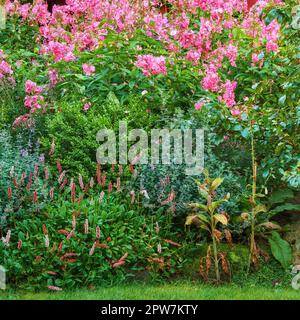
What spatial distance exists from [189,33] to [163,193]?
2.20 meters

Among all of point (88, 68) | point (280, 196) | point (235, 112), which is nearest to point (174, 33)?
point (88, 68)

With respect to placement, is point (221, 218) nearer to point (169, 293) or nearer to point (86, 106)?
point (169, 293)

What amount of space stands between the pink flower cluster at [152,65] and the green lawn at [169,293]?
2.32m

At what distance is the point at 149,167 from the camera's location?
5.90m

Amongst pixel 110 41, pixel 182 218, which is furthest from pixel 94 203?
pixel 110 41

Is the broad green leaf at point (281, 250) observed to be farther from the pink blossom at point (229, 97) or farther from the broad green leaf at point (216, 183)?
the pink blossom at point (229, 97)

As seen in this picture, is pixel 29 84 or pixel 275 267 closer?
pixel 275 267

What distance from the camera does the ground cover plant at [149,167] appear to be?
5.18 meters

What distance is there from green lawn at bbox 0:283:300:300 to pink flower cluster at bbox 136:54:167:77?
2.32 meters

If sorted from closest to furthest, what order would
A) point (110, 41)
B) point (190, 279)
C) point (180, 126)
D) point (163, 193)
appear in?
point (190, 279) < point (163, 193) < point (180, 126) < point (110, 41)

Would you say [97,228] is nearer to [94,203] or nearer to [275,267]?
[94,203]

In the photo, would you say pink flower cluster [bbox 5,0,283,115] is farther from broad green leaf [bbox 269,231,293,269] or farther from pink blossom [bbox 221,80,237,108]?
broad green leaf [bbox 269,231,293,269]

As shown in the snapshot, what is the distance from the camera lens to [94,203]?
5445 millimetres

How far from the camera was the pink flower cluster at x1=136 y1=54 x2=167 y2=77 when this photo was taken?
6516mm
